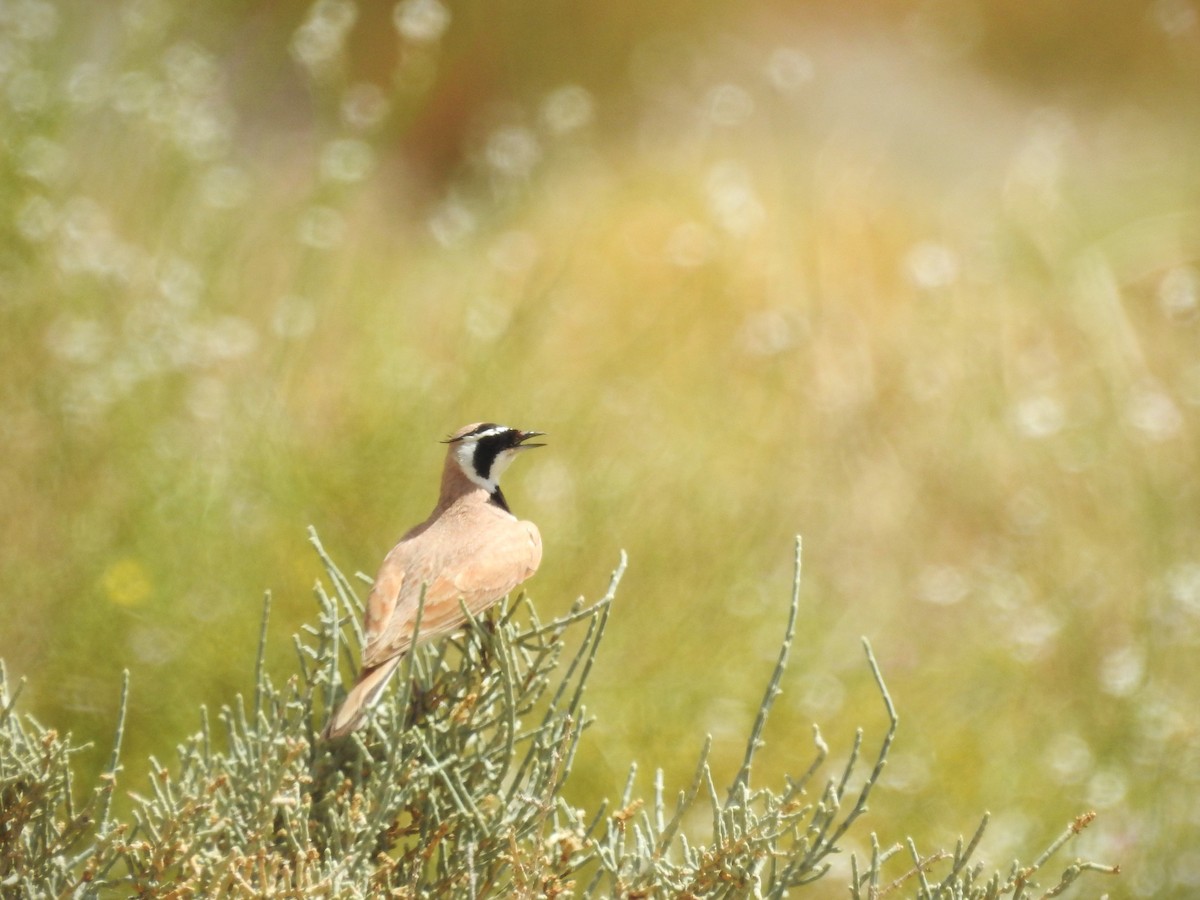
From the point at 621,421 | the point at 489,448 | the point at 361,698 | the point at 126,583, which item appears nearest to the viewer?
the point at 361,698

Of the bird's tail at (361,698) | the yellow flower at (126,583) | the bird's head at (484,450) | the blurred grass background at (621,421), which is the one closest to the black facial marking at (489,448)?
the bird's head at (484,450)

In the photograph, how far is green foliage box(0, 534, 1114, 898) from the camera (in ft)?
4.68

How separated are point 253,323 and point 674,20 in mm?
5546

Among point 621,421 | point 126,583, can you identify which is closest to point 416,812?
point 126,583

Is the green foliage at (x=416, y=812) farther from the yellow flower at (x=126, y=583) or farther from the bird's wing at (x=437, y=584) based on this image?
the yellow flower at (x=126, y=583)

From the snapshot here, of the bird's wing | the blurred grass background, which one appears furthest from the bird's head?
the blurred grass background

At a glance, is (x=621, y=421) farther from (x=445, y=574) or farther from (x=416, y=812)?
(x=445, y=574)

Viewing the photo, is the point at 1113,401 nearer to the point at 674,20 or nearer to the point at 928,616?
the point at 928,616

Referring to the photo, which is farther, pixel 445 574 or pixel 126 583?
pixel 126 583

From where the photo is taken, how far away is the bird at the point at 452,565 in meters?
1.45

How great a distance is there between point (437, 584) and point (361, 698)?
155 mm

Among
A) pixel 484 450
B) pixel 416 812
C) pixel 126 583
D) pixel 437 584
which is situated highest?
pixel 484 450

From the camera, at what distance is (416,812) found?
1.70 meters

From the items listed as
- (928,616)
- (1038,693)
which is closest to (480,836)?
(1038,693)
